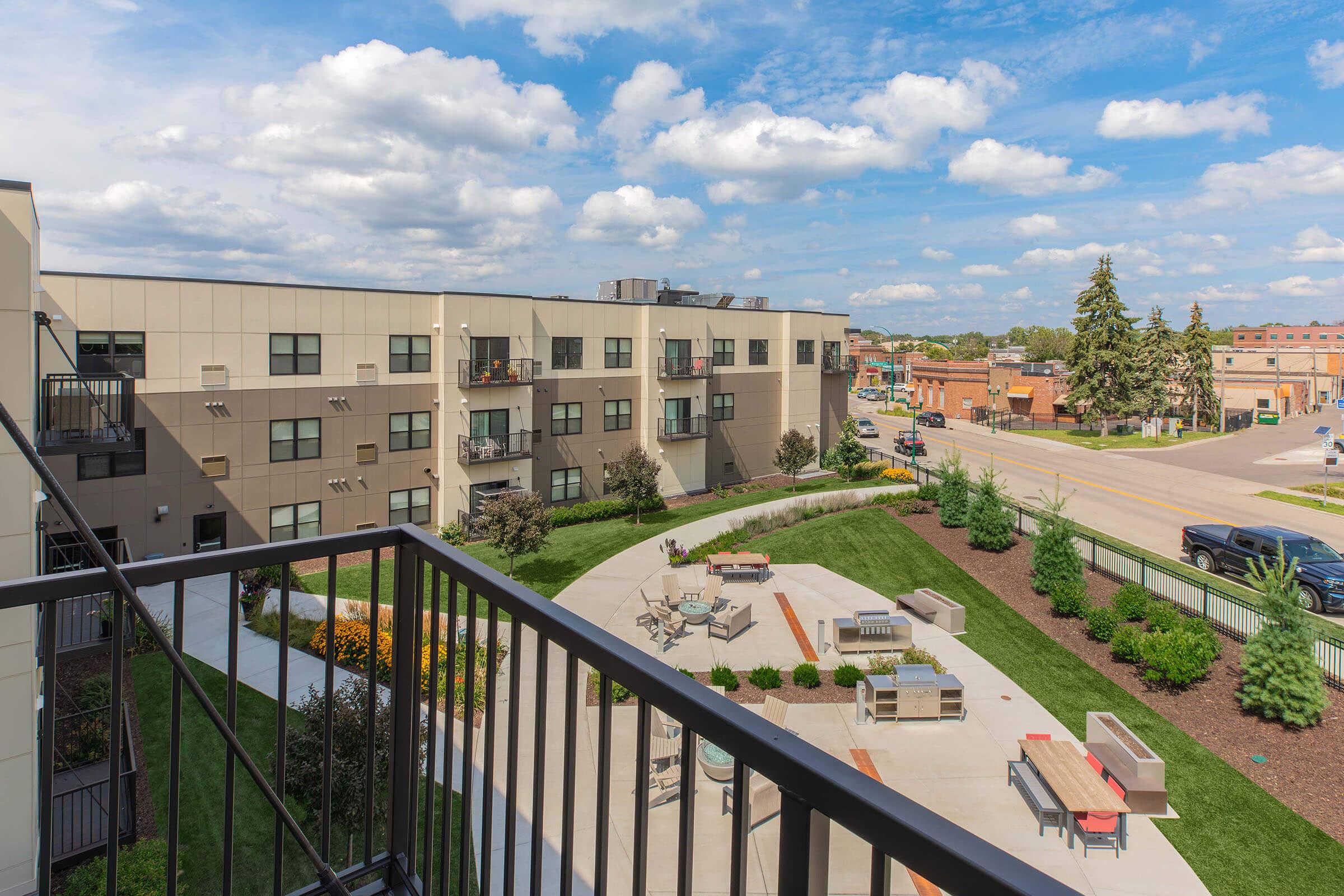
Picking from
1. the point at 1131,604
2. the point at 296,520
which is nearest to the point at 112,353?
the point at 296,520

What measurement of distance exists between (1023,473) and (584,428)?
71.2 feet

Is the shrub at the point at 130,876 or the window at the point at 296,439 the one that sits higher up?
the window at the point at 296,439

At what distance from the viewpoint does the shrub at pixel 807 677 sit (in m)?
13.6

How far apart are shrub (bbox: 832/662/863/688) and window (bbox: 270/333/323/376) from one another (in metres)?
18.6

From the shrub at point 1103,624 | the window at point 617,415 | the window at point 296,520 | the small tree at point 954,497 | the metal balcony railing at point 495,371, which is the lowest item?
the shrub at point 1103,624

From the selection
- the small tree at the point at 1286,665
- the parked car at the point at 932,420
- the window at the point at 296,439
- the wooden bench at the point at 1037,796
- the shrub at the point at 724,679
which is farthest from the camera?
the parked car at the point at 932,420

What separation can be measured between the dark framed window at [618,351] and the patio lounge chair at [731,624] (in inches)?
677

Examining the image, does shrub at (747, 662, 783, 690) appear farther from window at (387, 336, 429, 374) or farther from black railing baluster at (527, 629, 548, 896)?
window at (387, 336, 429, 374)

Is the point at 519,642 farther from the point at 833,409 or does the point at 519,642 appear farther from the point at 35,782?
the point at 833,409

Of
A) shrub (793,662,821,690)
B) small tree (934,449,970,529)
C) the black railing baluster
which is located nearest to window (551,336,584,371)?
small tree (934,449,970,529)

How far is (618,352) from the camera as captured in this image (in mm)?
31766

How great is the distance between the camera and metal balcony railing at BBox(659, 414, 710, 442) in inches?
1294

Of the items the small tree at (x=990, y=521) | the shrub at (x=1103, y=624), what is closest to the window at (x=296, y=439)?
the small tree at (x=990, y=521)

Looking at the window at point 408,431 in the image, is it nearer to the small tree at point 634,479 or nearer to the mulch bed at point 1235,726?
the small tree at point 634,479
